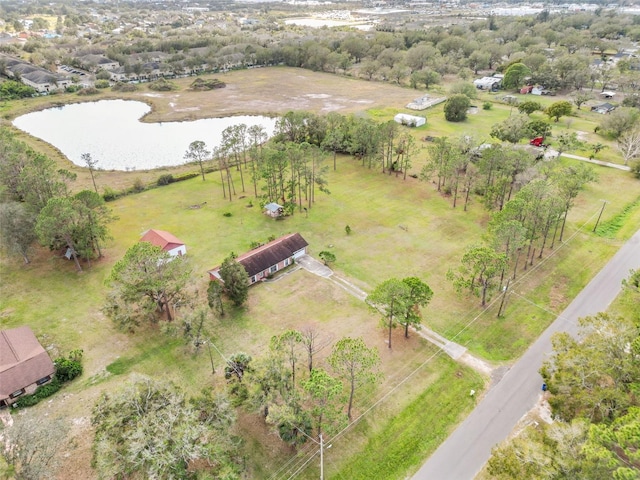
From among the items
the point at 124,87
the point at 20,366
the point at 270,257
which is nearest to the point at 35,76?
the point at 124,87

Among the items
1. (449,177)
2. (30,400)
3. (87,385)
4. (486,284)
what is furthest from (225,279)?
(449,177)

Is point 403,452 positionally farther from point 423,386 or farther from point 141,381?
point 141,381

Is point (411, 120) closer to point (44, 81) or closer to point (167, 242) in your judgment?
point (167, 242)

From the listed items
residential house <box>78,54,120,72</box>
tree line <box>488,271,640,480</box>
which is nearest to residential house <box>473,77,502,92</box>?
tree line <box>488,271,640,480</box>

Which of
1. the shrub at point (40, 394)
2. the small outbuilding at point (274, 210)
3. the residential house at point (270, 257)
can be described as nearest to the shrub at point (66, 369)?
the shrub at point (40, 394)

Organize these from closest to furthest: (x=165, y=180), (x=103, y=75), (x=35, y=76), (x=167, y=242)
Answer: (x=167, y=242) < (x=165, y=180) < (x=35, y=76) < (x=103, y=75)

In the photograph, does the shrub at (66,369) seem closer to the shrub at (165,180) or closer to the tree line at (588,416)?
the tree line at (588,416)

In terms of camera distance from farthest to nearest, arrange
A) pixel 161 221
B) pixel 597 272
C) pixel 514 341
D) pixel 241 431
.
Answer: pixel 161 221, pixel 597 272, pixel 514 341, pixel 241 431
